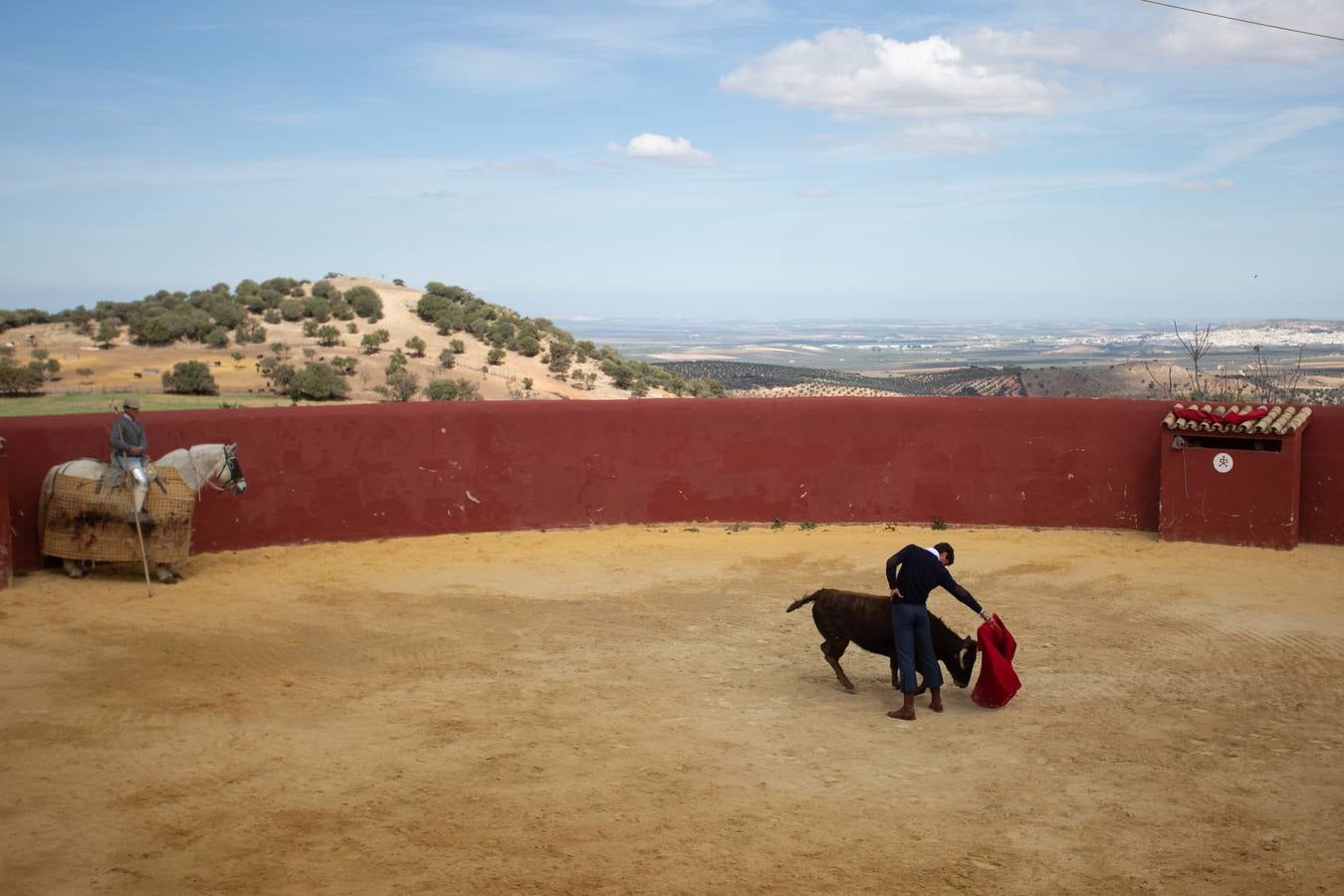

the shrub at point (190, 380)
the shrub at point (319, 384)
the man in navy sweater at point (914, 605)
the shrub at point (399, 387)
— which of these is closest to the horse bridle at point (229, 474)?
the man in navy sweater at point (914, 605)

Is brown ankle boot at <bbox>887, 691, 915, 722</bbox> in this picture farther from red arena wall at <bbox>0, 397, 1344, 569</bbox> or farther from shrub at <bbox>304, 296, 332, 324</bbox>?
shrub at <bbox>304, 296, 332, 324</bbox>

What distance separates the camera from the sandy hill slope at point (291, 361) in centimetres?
3306

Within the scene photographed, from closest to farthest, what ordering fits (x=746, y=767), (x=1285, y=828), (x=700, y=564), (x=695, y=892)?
(x=695, y=892)
(x=1285, y=828)
(x=746, y=767)
(x=700, y=564)

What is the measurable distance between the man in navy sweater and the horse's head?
8551 mm

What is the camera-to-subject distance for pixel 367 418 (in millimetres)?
16969

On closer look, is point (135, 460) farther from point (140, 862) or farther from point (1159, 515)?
point (1159, 515)

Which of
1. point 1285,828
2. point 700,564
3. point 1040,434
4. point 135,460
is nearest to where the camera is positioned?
point 1285,828

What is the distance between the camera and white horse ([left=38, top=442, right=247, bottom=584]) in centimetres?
1413

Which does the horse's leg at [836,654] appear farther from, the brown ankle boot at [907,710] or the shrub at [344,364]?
the shrub at [344,364]

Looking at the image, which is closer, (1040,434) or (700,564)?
(700,564)

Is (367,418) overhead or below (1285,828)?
overhead

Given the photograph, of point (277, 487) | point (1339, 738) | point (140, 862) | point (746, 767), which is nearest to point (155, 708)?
point (140, 862)

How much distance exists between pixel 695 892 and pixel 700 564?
9524 mm

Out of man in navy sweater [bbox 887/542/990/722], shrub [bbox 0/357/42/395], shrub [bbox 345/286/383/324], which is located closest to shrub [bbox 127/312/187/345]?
shrub [bbox 345/286/383/324]
